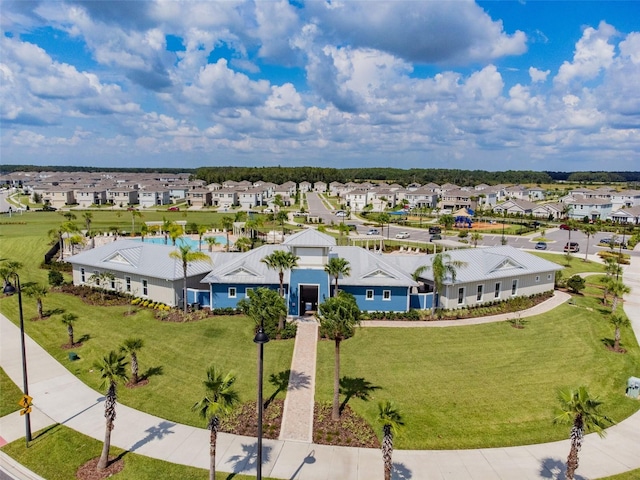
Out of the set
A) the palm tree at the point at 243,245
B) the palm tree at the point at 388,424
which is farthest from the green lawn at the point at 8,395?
the palm tree at the point at 243,245

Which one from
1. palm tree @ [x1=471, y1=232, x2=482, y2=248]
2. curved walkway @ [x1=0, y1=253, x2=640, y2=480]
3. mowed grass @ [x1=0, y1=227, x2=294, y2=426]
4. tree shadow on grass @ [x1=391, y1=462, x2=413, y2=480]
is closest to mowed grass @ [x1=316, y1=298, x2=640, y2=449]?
curved walkway @ [x1=0, y1=253, x2=640, y2=480]

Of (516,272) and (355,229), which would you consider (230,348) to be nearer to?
(516,272)

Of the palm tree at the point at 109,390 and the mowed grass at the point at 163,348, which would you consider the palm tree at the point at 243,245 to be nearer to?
the mowed grass at the point at 163,348

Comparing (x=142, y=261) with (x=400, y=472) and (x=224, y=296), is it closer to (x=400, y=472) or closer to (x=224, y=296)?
(x=224, y=296)

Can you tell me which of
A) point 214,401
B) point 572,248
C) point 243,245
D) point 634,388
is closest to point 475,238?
point 572,248

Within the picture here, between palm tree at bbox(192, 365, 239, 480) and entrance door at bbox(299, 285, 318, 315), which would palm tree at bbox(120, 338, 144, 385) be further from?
entrance door at bbox(299, 285, 318, 315)

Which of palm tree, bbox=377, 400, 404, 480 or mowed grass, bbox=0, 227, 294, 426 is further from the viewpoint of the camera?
mowed grass, bbox=0, 227, 294, 426
